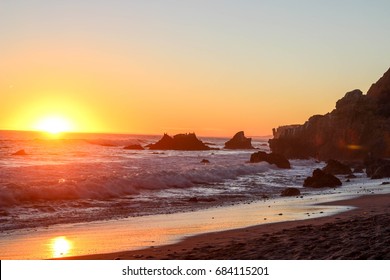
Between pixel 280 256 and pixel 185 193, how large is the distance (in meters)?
17.5

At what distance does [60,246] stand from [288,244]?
5161 millimetres

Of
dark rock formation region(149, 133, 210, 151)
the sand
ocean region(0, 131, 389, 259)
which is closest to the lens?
the sand

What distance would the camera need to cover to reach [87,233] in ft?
42.8

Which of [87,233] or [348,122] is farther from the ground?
[348,122]

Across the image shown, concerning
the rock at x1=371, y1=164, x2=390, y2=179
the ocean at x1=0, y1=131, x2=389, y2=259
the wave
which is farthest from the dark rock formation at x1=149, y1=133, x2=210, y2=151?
the ocean at x1=0, y1=131, x2=389, y2=259

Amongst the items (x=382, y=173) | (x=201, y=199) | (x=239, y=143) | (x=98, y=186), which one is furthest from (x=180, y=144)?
(x=201, y=199)

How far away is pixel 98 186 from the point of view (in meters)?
24.4

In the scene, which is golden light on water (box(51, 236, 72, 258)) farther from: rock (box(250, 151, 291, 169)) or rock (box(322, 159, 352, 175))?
rock (box(250, 151, 291, 169))

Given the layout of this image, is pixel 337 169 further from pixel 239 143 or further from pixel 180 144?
pixel 239 143

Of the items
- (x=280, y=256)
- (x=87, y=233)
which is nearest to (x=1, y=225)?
(x=87, y=233)

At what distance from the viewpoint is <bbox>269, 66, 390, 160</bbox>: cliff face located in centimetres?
6284

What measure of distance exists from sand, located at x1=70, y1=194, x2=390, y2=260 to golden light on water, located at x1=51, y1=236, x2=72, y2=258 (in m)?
0.67

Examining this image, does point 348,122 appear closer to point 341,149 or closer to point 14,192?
Result: point 341,149

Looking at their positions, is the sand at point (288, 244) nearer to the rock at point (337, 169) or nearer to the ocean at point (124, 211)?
the ocean at point (124, 211)
